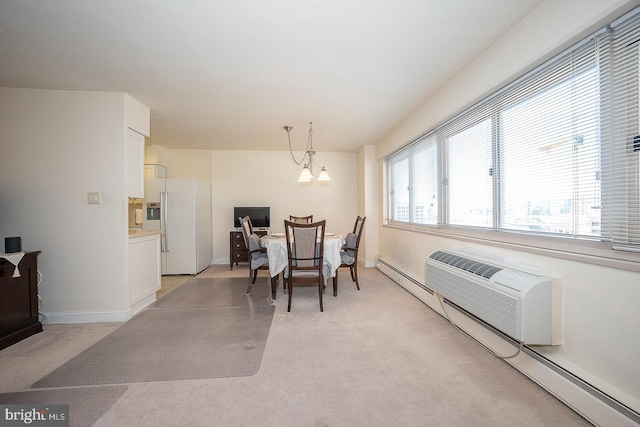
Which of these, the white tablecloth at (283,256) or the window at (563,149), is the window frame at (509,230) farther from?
the white tablecloth at (283,256)

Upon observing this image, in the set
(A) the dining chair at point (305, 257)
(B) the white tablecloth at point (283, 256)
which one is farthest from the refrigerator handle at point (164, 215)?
(A) the dining chair at point (305, 257)

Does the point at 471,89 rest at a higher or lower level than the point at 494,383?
higher

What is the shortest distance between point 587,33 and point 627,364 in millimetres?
1778

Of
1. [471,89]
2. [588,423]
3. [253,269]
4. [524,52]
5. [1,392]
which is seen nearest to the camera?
[588,423]

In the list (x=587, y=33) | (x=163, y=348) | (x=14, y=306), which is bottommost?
(x=163, y=348)

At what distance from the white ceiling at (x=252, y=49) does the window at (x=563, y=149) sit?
519 millimetres

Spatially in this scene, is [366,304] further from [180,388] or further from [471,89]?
[471,89]

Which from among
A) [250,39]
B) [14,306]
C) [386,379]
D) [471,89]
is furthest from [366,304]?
[14,306]

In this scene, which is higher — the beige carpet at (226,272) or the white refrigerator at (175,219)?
the white refrigerator at (175,219)

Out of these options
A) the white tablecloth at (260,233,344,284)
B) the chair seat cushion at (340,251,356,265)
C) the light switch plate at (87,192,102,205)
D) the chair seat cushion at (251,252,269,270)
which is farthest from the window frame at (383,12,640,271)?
the light switch plate at (87,192,102,205)

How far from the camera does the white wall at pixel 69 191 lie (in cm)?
272

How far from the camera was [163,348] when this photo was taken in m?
2.21

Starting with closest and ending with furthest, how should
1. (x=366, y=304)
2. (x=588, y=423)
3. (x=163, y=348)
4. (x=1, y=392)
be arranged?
1. (x=588, y=423)
2. (x=1, y=392)
3. (x=163, y=348)
4. (x=366, y=304)

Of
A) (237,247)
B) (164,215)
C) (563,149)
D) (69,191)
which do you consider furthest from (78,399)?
(237,247)
